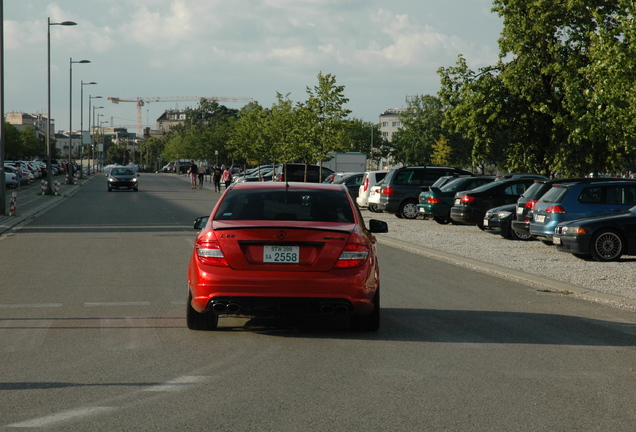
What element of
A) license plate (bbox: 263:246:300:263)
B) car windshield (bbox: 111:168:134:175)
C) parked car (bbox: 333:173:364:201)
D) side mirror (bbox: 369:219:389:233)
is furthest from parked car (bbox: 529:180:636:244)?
car windshield (bbox: 111:168:134:175)

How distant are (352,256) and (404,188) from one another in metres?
23.7

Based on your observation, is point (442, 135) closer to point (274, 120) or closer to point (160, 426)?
point (274, 120)

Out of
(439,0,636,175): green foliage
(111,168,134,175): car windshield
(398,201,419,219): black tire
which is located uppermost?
(439,0,636,175): green foliage

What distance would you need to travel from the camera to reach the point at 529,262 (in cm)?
1636

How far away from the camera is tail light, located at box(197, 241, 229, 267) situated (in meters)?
8.02

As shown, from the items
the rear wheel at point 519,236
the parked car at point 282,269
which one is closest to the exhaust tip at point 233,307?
the parked car at point 282,269

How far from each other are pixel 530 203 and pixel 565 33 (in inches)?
761

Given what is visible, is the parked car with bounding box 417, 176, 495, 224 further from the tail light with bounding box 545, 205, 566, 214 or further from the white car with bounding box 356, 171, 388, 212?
the tail light with bounding box 545, 205, 566, 214

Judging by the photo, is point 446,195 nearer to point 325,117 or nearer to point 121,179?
point 325,117

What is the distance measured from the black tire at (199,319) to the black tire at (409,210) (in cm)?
2329

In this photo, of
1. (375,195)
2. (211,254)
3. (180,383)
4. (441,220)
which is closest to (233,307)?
(211,254)

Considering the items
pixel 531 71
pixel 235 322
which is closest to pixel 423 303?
pixel 235 322

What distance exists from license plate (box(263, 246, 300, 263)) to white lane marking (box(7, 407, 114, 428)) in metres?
2.67

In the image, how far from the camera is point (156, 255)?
16.6m
